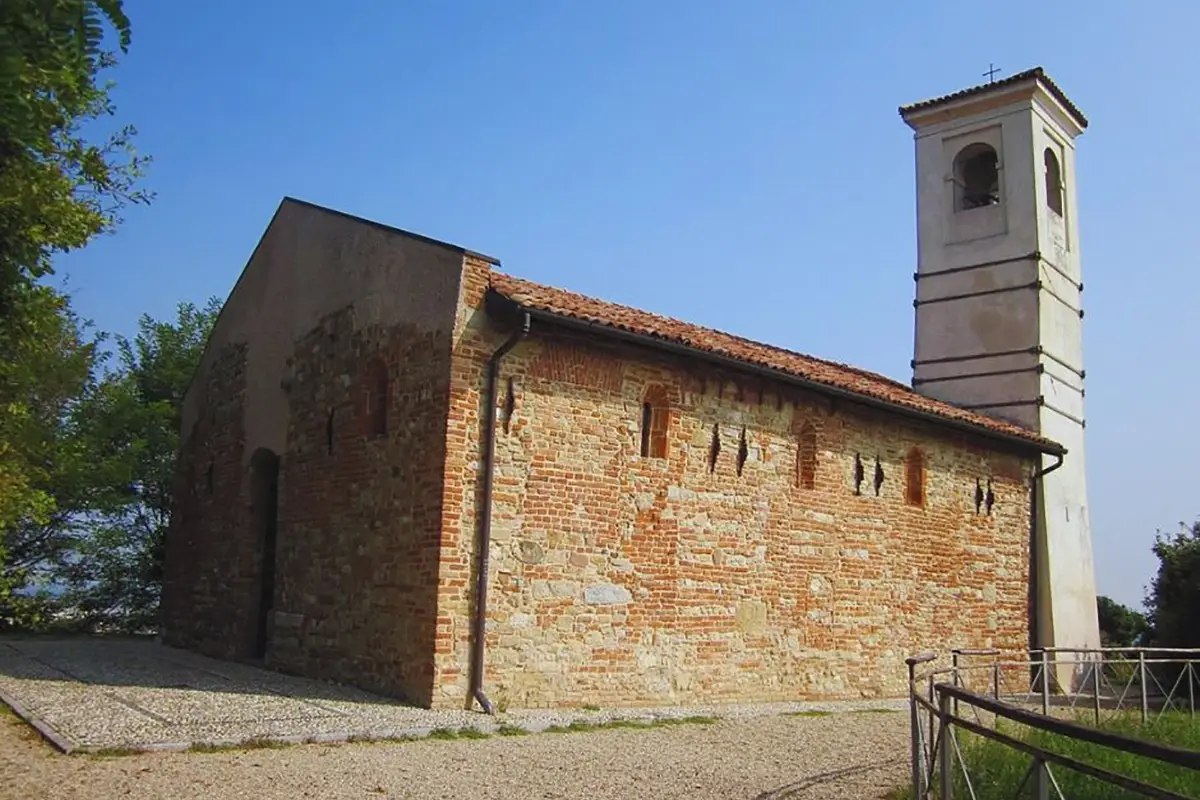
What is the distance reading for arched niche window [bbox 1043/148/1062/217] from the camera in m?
20.4

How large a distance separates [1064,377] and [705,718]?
12.4 metres

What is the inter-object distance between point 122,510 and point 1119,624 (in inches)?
868

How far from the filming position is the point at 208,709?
918 cm

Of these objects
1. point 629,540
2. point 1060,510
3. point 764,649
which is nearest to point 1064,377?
point 1060,510

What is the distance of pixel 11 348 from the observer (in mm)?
8594

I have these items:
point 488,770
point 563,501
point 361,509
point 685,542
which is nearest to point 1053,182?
point 685,542

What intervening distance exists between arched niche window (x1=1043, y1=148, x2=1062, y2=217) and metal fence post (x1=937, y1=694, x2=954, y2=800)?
17.0 meters

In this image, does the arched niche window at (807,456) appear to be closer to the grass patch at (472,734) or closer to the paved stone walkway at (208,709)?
the paved stone walkway at (208,709)

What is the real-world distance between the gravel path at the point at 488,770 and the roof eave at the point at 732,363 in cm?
406

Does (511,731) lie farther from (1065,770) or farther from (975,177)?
(975,177)

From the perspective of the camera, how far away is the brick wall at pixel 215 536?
1390 cm

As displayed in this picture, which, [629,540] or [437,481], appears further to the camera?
[629,540]

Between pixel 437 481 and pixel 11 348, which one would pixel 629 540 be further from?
pixel 11 348

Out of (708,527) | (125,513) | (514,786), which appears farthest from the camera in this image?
(125,513)
